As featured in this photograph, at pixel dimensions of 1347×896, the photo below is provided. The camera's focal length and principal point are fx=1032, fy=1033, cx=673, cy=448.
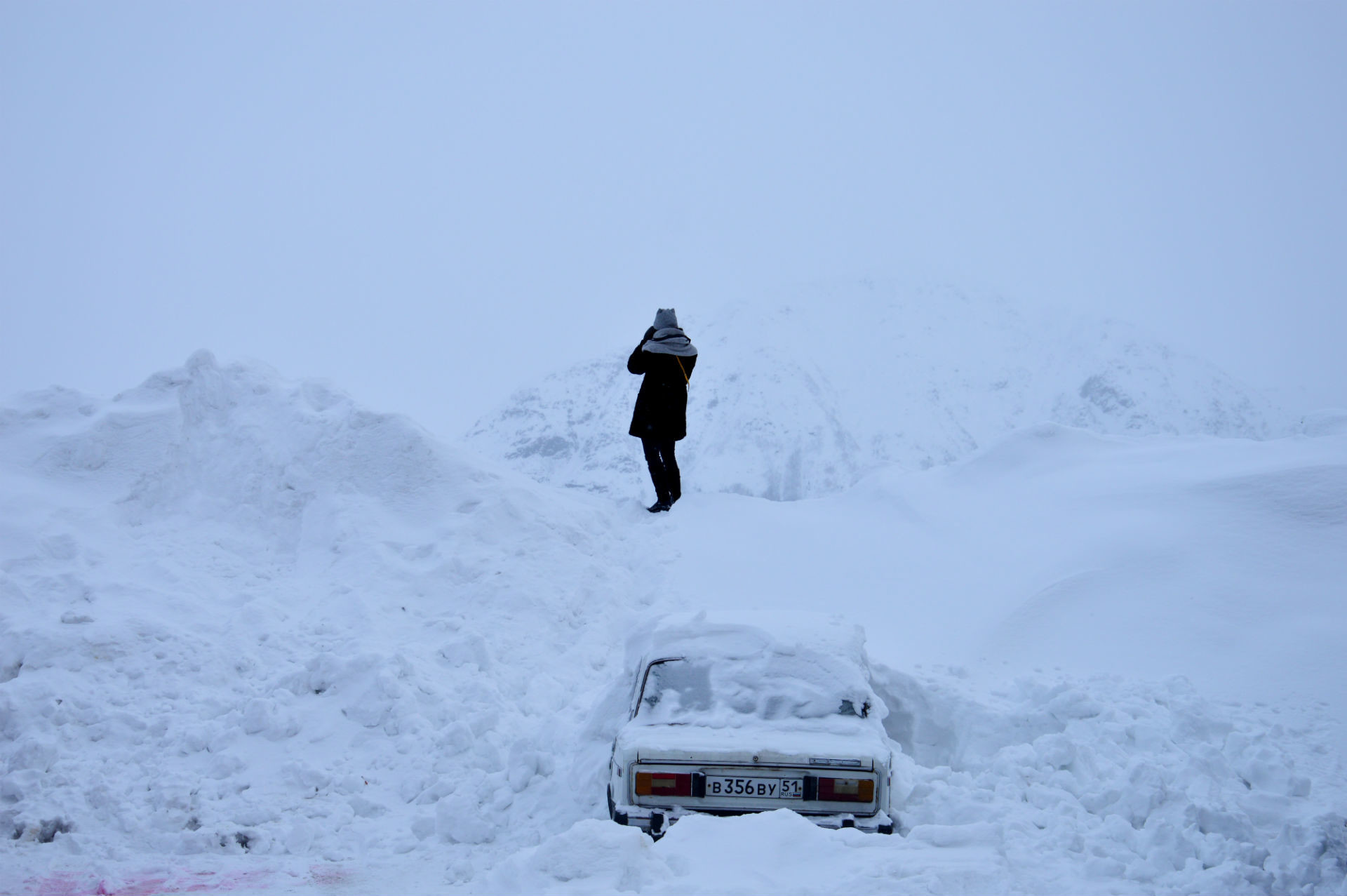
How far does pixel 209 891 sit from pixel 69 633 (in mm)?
3080

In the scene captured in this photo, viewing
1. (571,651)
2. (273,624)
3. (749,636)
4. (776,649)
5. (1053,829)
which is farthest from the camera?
(571,651)

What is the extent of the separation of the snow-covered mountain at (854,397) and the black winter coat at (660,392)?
8618 centimetres

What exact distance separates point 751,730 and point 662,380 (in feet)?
22.5

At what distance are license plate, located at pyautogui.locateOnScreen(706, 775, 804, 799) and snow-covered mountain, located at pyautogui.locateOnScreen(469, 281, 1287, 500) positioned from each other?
9301cm

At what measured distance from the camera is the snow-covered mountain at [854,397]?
115m

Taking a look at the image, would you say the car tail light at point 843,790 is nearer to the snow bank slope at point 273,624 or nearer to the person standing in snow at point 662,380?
the snow bank slope at point 273,624

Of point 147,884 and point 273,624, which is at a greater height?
point 273,624

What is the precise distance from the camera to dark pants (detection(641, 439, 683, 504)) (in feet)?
40.7

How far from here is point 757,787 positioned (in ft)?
17.4

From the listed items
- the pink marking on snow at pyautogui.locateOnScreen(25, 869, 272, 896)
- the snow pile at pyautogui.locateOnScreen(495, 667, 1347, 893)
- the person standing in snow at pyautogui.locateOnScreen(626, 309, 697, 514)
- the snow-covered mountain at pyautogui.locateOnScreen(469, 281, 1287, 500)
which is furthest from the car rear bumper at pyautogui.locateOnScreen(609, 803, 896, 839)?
the snow-covered mountain at pyautogui.locateOnScreen(469, 281, 1287, 500)

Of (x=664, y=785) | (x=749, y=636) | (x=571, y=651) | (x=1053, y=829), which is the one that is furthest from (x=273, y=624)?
(x=1053, y=829)

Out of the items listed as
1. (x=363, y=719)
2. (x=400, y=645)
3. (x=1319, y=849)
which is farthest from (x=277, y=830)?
(x=1319, y=849)

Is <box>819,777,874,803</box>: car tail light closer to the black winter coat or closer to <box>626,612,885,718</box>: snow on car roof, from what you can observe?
<box>626,612,885,718</box>: snow on car roof

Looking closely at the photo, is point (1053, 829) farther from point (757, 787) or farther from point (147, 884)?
point (147, 884)
